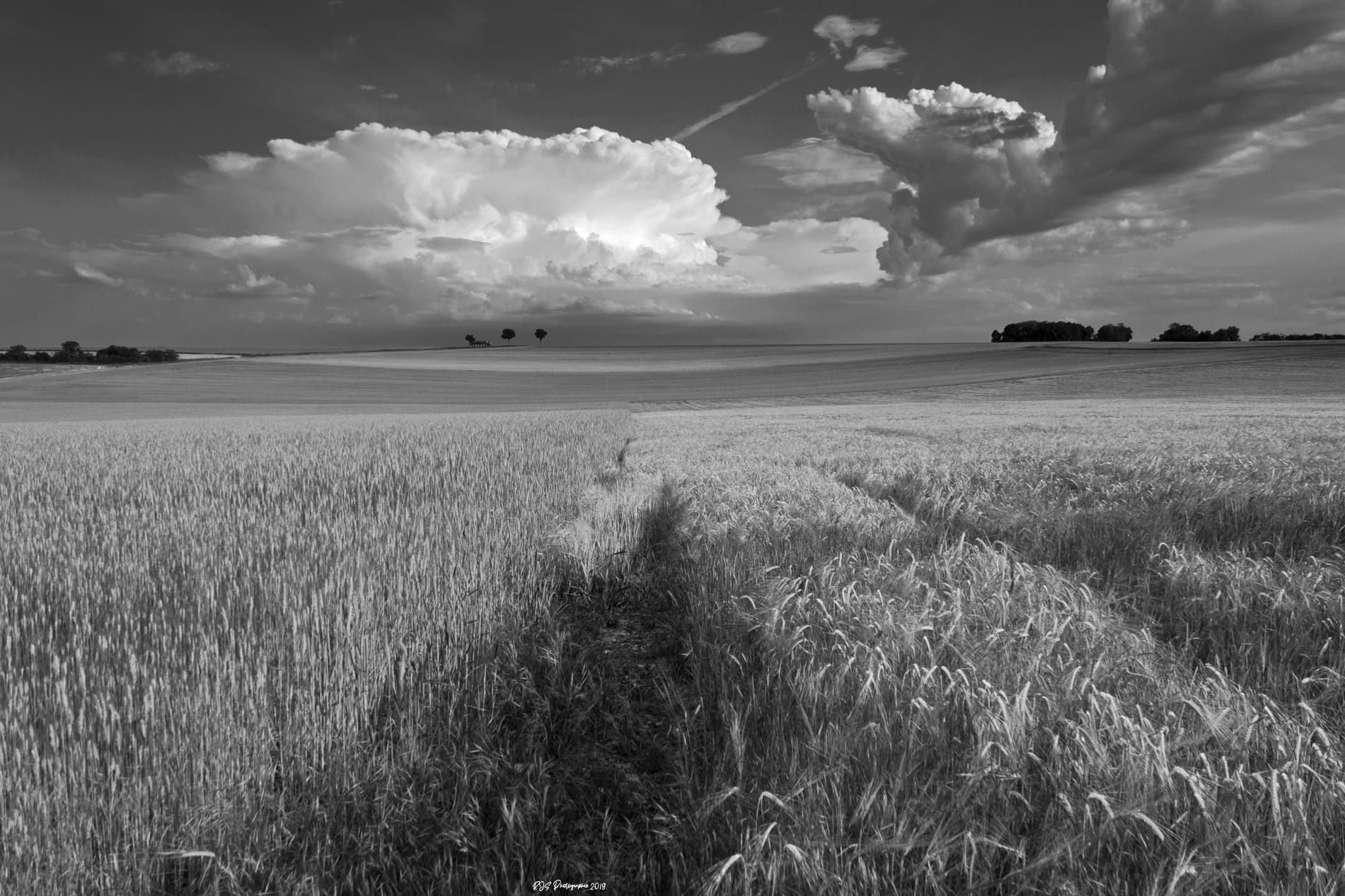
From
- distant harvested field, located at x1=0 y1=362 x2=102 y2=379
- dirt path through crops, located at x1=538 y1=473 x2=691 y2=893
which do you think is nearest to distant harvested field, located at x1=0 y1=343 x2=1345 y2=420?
distant harvested field, located at x1=0 y1=362 x2=102 y2=379

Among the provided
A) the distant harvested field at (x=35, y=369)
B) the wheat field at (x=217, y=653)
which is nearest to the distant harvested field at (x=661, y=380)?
the distant harvested field at (x=35, y=369)

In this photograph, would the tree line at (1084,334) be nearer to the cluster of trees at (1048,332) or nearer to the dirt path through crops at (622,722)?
the cluster of trees at (1048,332)

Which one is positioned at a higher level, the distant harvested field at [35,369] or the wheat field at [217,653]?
the distant harvested field at [35,369]

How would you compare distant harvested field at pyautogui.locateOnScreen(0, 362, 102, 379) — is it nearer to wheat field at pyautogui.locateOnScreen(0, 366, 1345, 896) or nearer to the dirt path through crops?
wheat field at pyautogui.locateOnScreen(0, 366, 1345, 896)

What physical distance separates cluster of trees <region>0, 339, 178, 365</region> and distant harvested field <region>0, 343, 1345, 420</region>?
1414 centimetres

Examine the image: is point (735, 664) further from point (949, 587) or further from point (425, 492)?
point (425, 492)

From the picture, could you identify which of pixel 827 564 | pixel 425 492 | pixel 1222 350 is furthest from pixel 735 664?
pixel 1222 350

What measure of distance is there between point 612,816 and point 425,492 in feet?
21.8

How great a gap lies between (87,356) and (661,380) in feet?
228

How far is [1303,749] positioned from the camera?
2.69 metres

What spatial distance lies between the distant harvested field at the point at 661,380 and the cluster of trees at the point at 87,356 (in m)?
14.1

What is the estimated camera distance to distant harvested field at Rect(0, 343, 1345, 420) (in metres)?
52.9

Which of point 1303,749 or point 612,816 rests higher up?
point 1303,749

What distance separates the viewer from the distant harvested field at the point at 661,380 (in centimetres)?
5288
